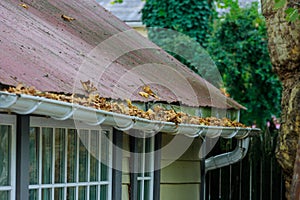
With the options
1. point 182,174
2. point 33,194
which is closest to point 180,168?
point 182,174

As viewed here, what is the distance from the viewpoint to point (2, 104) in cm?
405

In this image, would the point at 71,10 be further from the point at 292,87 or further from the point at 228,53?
the point at 228,53

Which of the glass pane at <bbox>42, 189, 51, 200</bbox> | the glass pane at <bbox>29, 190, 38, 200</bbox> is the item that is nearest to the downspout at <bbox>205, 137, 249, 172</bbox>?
the glass pane at <bbox>42, 189, 51, 200</bbox>

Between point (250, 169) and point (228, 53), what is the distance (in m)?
5.62

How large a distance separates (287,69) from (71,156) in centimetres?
347

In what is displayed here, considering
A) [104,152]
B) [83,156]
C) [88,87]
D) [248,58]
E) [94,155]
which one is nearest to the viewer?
[88,87]

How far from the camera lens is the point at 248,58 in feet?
51.8

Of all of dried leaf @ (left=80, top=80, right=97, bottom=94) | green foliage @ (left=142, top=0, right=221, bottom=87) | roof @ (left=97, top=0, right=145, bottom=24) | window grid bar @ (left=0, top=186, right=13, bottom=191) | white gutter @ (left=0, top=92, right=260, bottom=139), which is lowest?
window grid bar @ (left=0, top=186, right=13, bottom=191)

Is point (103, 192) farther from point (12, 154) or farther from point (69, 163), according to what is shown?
point (12, 154)

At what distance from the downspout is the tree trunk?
43 cm

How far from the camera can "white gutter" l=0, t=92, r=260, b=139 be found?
412cm

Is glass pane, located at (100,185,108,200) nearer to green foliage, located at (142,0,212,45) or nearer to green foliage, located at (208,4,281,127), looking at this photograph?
green foliage, located at (142,0,212,45)

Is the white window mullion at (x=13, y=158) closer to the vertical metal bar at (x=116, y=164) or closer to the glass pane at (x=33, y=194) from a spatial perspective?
the glass pane at (x=33, y=194)

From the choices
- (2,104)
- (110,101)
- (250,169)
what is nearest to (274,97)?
(250,169)
